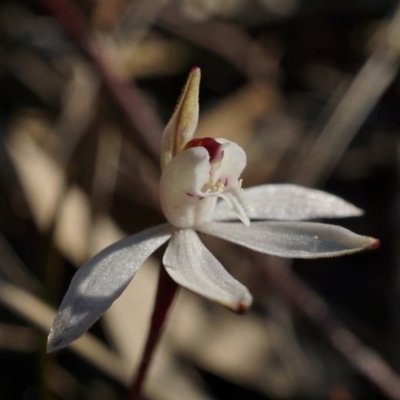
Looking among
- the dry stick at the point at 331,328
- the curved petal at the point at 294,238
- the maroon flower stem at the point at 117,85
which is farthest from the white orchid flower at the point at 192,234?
the maroon flower stem at the point at 117,85

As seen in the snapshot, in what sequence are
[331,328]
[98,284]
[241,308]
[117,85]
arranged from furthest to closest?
1. [117,85]
2. [331,328]
3. [98,284]
4. [241,308]

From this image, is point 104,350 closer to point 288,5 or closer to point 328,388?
point 328,388

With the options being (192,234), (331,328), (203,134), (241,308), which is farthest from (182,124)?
(203,134)

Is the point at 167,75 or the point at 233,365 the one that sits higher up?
the point at 167,75

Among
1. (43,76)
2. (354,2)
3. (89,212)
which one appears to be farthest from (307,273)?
(354,2)

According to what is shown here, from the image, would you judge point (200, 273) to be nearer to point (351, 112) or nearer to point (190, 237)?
point (190, 237)

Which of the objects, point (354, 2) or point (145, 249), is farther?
point (354, 2)

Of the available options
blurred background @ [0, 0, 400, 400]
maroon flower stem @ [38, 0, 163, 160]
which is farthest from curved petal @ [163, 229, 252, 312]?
maroon flower stem @ [38, 0, 163, 160]
